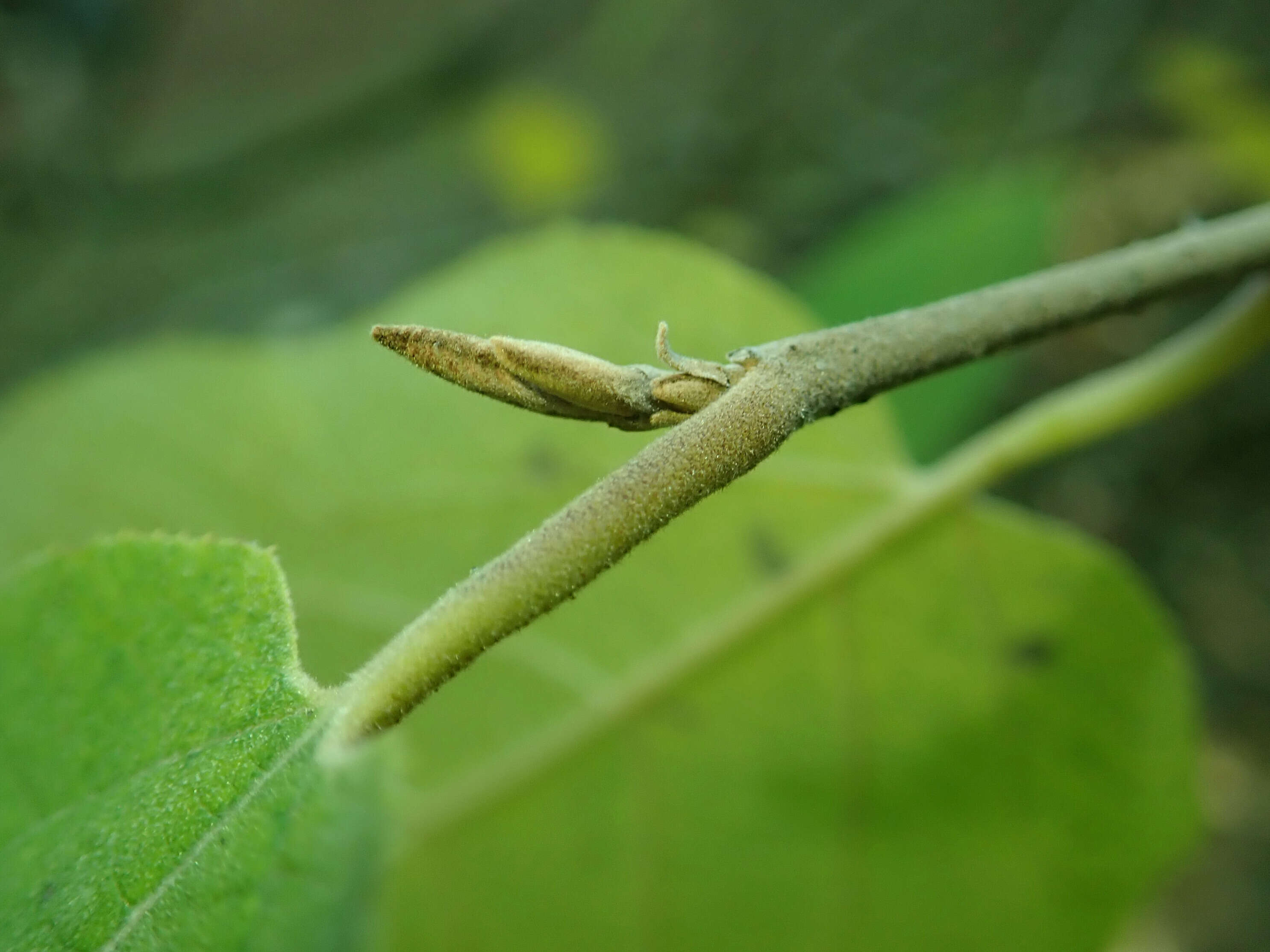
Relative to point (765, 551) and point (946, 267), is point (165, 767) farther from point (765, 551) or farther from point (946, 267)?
point (946, 267)

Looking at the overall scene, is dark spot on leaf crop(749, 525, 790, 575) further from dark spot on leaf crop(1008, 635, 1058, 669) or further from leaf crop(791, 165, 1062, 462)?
leaf crop(791, 165, 1062, 462)

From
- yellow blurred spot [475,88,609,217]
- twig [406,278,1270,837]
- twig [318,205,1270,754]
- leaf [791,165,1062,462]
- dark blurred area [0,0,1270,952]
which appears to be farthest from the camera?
yellow blurred spot [475,88,609,217]

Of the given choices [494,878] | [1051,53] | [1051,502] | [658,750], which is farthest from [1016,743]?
[1051,53]

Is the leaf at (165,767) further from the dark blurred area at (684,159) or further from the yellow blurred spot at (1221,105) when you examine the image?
the yellow blurred spot at (1221,105)

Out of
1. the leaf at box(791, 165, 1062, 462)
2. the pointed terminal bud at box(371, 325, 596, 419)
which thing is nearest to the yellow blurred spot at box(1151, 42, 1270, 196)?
the leaf at box(791, 165, 1062, 462)

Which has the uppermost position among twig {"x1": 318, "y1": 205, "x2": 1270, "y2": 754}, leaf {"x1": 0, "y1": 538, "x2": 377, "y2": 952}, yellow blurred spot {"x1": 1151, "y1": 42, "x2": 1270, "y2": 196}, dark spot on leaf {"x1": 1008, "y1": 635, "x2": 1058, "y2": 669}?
yellow blurred spot {"x1": 1151, "y1": 42, "x2": 1270, "y2": 196}
